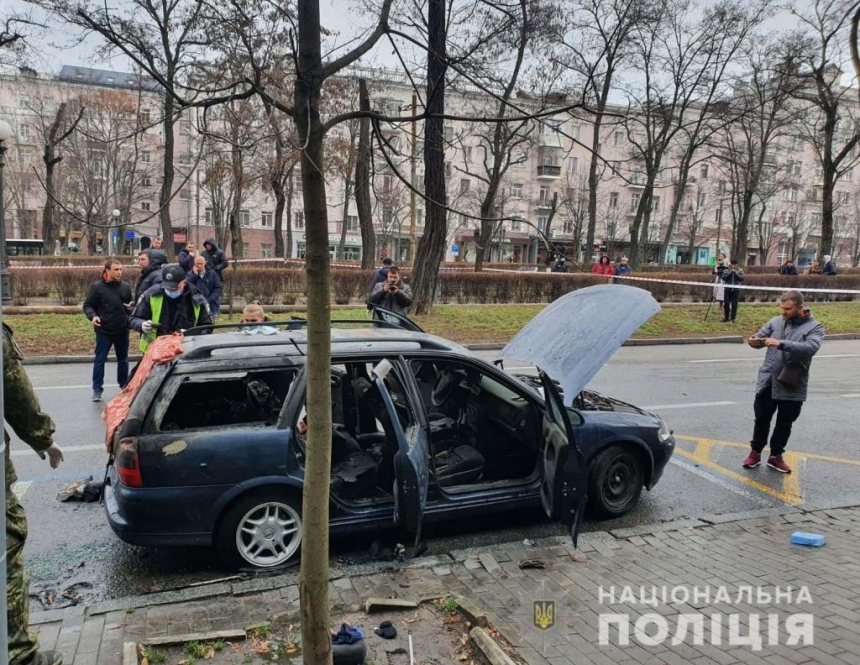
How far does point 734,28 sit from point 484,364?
34396 millimetres

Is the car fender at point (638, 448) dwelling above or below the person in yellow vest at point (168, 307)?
below

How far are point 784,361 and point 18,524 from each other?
6357 millimetres

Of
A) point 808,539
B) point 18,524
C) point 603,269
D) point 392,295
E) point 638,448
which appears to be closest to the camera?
point 18,524

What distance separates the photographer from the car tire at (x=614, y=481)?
5.36 meters

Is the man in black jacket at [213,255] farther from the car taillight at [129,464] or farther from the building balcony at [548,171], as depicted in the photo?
the building balcony at [548,171]

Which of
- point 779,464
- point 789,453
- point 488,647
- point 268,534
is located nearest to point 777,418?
point 779,464

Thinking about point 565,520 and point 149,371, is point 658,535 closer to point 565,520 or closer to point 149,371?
point 565,520

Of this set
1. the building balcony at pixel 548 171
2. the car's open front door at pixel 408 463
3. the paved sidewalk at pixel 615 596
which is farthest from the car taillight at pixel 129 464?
the building balcony at pixel 548 171

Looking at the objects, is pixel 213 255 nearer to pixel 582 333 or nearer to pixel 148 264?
pixel 148 264

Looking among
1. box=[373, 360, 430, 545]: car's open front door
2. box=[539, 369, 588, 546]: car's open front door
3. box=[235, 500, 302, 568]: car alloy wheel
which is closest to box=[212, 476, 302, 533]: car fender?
box=[235, 500, 302, 568]: car alloy wheel

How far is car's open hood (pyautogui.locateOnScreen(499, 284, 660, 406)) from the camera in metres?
4.28

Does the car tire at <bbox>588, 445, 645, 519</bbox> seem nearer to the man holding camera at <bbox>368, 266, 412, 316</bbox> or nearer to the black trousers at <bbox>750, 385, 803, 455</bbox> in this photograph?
the black trousers at <bbox>750, 385, 803, 455</bbox>

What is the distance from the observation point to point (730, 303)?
63.5 ft

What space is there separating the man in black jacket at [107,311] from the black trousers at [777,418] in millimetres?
8109
